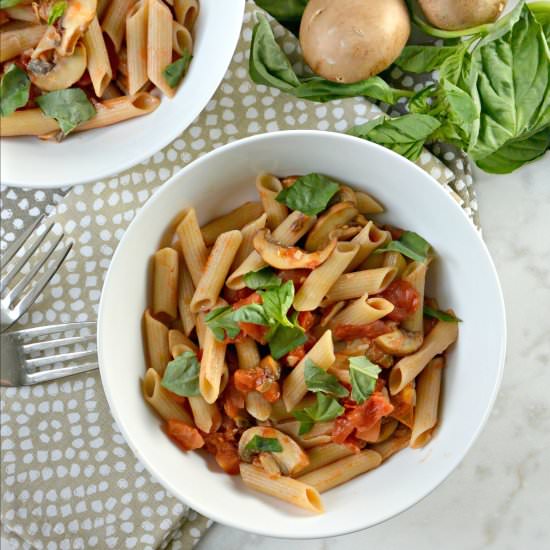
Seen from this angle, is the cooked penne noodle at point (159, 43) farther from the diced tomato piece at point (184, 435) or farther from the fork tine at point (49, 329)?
the diced tomato piece at point (184, 435)

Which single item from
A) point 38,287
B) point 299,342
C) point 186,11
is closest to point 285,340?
point 299,342

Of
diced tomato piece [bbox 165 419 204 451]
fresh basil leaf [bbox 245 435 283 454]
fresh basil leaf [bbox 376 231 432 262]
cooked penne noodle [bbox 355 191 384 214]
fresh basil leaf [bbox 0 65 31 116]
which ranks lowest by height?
diced tomato piece [bbox 165 419 204 451]

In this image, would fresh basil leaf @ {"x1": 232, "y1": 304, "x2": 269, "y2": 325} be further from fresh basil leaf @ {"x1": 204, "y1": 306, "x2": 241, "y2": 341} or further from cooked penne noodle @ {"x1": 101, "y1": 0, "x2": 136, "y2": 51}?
cooked penne noodle @ {"x1": 101, "y1": 0, "x2": 136, "y2": 51}

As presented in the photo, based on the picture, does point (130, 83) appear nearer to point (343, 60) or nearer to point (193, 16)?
point (193, 16)

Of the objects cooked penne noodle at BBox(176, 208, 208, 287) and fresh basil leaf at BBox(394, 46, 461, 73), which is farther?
fresh basil leaf at BBox(394, 46, 461, 73)

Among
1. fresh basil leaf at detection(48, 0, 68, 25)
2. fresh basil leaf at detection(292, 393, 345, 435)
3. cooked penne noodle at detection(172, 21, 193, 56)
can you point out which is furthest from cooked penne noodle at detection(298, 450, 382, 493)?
fresh basil leaf at detection(48, 0, 68, 25)

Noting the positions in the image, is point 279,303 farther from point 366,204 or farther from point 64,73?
point 64,73

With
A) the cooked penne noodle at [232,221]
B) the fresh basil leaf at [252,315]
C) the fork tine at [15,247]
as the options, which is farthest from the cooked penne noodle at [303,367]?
the fork tine at [15,247]
